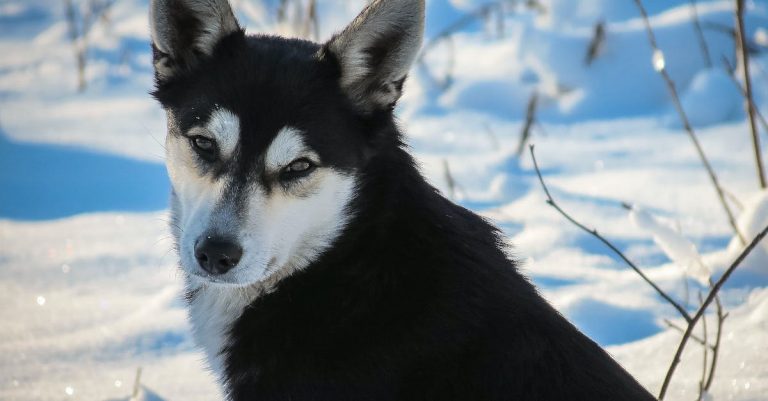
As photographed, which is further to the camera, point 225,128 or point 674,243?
point 674,243

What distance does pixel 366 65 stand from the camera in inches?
113

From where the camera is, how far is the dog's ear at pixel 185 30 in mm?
2824

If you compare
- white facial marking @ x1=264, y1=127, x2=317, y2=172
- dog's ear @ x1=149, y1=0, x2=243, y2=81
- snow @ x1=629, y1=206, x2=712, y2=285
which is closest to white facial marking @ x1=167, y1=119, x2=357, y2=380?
white facial marking @ x1=264, y1=127, x2=317, y2=172

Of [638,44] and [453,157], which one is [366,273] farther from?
[638,44]

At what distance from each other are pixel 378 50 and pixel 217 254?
33.6 inches

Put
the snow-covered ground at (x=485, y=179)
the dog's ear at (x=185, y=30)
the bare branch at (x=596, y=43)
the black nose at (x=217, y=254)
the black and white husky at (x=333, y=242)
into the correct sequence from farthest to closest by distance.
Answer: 1. the bare branch at (x=596, y=43)
2. the snow-covered ground at (x=485, y=179)
3. the dog's ear at (x=185, y=30)
4. the black nose at (x=217, y=254)
5. the black and white husky at (x=333, y=242)

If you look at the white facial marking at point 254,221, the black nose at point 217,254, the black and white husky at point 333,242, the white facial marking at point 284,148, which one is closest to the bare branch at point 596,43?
the black and white husky at point 333,242

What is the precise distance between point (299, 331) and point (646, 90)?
5.08m

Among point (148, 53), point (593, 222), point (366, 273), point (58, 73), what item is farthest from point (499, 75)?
point (366, 273)

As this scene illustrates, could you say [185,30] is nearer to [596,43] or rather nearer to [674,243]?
[674,243]

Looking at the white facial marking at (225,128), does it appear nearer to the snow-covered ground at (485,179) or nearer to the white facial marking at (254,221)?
the white facial marking at (254,221)

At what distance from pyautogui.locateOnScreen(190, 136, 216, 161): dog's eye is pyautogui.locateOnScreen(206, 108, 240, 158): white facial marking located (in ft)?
0.15

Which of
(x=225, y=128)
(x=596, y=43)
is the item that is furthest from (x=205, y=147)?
(x=596, y=43)

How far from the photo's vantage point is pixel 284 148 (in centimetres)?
270
